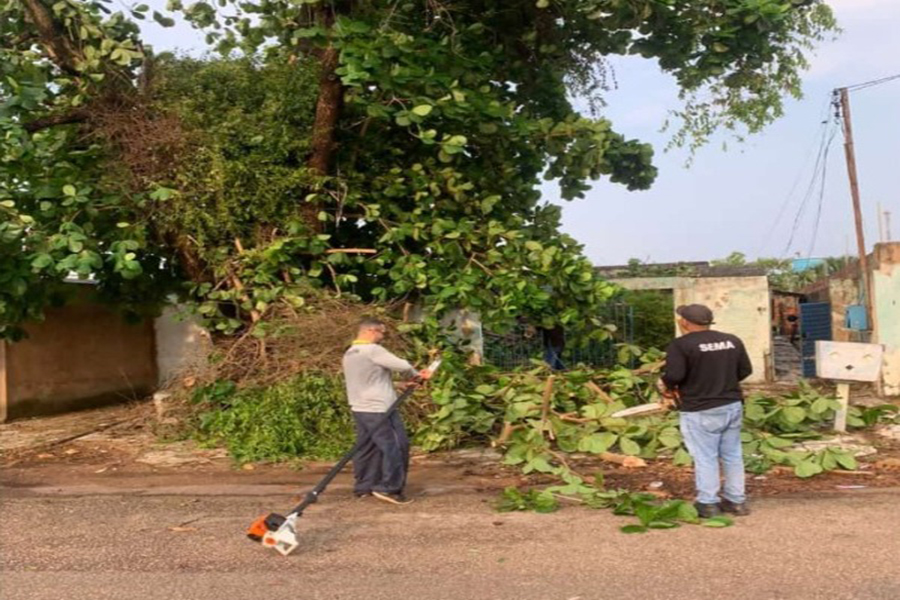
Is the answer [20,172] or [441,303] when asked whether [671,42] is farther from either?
[20,172]

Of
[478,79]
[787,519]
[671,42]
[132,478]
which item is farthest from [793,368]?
[132,478]

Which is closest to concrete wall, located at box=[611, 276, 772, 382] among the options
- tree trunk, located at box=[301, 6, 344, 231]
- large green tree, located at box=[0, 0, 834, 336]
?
large green tree, located at box=[0, 0, 834, 336]

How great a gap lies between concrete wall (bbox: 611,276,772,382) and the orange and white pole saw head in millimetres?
10834

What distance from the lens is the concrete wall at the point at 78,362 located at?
13.1 m

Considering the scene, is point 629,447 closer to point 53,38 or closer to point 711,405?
point 711,405

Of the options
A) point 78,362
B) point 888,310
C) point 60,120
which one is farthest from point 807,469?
point 78,362

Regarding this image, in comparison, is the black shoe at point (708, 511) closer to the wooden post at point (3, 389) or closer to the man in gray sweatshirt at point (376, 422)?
the man in gray sweatshirt at point (376, 422)

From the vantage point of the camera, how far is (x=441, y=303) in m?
9.43

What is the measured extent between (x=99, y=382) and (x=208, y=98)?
612cm

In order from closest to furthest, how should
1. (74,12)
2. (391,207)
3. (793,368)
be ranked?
(74,12), (391,207), (793,368)

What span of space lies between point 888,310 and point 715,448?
22.8 ft

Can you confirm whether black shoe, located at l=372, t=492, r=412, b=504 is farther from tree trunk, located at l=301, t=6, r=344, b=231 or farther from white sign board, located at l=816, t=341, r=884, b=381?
white sign board, located at l=816, t=341, r=884, b=381

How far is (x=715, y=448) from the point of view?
20.2ft

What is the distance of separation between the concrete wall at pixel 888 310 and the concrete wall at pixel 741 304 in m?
2.88
